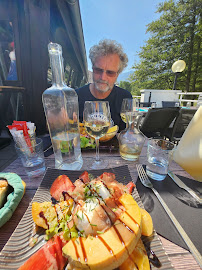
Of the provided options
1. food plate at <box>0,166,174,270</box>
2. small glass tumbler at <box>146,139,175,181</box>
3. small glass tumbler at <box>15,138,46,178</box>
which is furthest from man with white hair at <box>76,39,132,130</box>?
food plate at <box>0,166,174,270</box>

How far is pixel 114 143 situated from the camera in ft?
4.47

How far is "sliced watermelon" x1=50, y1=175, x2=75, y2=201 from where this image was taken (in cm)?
67

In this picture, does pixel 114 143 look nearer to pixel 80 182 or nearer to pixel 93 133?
pixel 93 133

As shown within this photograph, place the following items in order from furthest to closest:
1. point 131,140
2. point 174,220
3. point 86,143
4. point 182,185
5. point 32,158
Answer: point 86,143 < point 131,140 < point 32,158 < point 182,185 < point 174,220

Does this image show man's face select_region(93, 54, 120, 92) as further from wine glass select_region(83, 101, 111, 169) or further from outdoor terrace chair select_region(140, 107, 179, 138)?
wine glass select_region(83, 101, 111, 169)

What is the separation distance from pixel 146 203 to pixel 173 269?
0.92 ft

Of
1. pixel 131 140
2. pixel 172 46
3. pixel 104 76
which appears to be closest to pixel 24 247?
pixel 131 140

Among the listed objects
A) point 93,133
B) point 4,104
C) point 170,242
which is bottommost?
point 170,242

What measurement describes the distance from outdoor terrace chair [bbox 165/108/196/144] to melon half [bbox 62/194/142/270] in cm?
271

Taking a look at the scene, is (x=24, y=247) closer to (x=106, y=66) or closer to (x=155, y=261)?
(x=155, y=261)

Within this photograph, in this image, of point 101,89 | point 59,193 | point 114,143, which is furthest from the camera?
point 101,89

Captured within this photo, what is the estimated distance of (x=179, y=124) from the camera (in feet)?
10.3

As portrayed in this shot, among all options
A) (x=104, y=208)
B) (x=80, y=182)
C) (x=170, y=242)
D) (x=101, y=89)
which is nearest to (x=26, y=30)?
(x=101, y=89)

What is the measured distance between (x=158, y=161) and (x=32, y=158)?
3.00 feet
